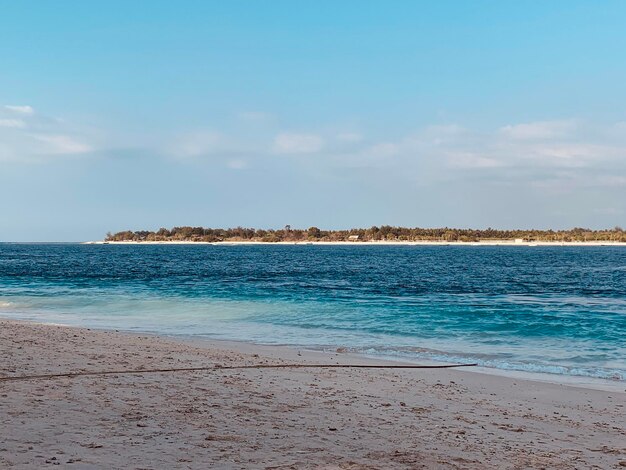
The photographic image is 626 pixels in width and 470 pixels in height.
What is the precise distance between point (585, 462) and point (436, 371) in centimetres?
605

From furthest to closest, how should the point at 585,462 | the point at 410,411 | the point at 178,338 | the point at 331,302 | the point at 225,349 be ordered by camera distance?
the point at 331,302
the point at 178,338
the point at 225,349
the point at 410,411
the point at 585,462

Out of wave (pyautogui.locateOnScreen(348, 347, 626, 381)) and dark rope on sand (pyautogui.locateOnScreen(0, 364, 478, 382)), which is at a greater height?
dark rope on sand (pyautogui.locateOnScreen(0, 364, 478, 382))

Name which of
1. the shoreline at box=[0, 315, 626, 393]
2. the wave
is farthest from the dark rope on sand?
the wave

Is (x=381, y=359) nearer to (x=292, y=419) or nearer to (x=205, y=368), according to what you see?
(x=205, y=368)

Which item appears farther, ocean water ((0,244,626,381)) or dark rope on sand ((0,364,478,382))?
ocean water ((0,244,626,381))

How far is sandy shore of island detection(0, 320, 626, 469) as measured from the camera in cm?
610

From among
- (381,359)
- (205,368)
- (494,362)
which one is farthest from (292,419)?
(494,362)

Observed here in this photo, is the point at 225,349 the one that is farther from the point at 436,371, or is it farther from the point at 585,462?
the point at 585,462

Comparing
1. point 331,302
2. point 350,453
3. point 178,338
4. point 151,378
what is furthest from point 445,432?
point 331,302

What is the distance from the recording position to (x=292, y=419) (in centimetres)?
759

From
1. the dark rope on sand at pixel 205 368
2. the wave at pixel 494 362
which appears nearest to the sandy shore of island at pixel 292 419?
the dark rope on sand at pixel 205 368

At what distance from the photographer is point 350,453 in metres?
6.30

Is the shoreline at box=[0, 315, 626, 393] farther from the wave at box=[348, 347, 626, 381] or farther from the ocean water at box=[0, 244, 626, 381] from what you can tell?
the ocean water at box=[0, 244, 626, 381]

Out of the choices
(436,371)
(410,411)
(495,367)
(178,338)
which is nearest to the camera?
(410,411)
